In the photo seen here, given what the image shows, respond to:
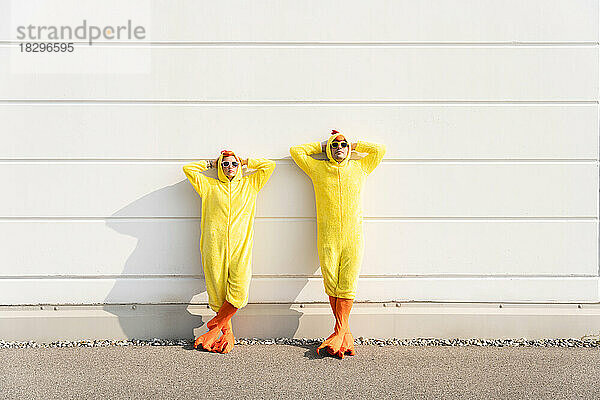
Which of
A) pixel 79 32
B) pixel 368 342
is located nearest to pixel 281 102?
pixel 79 32

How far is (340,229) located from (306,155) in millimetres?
499

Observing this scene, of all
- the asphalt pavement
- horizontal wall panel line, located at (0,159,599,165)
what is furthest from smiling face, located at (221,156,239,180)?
the asphalt pavement

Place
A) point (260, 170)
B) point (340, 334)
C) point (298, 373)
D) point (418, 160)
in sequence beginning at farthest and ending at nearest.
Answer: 1. point (418, 160)
2. point (260, 170)
3. point (340, 334)
4. point (298, 373)

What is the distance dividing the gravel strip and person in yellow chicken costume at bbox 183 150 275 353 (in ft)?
0.77

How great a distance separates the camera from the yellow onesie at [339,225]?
336cm

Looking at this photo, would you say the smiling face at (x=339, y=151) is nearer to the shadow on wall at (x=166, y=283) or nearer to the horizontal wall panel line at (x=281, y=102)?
the horizontal wall panel line at (x=281, y=102)

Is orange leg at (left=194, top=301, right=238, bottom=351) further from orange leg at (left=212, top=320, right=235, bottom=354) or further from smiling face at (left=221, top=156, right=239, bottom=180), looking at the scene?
smiling face at (left=221, top=156, right=239, bottom=180)

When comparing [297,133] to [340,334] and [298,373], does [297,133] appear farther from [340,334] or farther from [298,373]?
[298,373]

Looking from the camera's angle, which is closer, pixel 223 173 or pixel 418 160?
pixel 223 173

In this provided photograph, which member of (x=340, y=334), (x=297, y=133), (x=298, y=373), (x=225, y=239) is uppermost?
(x=297, y=133)

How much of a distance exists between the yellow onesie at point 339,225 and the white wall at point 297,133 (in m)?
0.19

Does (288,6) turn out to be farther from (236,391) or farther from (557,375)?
(557,375)

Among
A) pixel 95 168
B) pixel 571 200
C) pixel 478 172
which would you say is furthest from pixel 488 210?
pixel 95 168

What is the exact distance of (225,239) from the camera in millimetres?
3350
